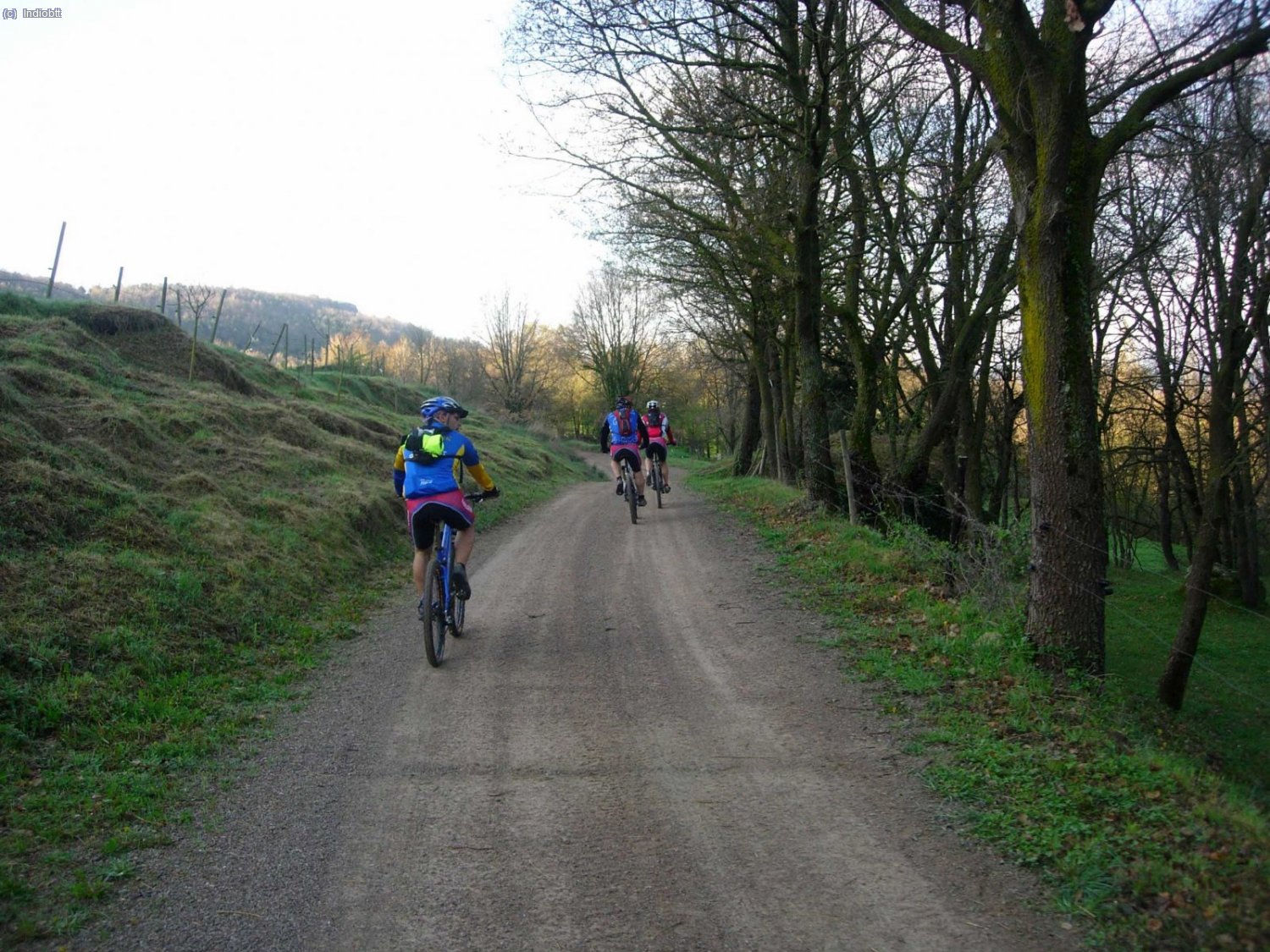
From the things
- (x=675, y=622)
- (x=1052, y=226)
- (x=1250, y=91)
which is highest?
(x=1250, y=91)

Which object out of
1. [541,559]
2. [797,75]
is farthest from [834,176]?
[541,559]

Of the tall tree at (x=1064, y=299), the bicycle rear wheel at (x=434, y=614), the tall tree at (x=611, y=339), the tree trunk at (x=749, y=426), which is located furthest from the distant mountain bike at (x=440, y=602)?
the tall tree at (x=611, y=339)

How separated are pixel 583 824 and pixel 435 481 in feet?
12.8

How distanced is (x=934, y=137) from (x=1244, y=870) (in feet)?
47.4

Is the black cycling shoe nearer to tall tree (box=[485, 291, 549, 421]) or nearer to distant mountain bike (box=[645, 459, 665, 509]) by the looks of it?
distant mountain bike (box=[645, 459, 665, 509])

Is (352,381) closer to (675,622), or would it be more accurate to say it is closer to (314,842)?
(675,622)

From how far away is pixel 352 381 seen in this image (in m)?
32.9

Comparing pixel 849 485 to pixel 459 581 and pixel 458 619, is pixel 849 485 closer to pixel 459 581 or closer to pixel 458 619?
pixel 458 619

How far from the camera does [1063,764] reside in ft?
15.6

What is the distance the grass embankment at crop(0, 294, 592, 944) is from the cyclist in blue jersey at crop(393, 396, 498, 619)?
4.61 feet

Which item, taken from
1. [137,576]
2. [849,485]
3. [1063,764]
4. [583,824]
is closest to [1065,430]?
[1063,764]

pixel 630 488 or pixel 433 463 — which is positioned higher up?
pixel 433 463

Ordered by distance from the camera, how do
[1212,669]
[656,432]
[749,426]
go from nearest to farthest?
[1212,669] → [656,432] → [749,426]

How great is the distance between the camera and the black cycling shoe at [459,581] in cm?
760
